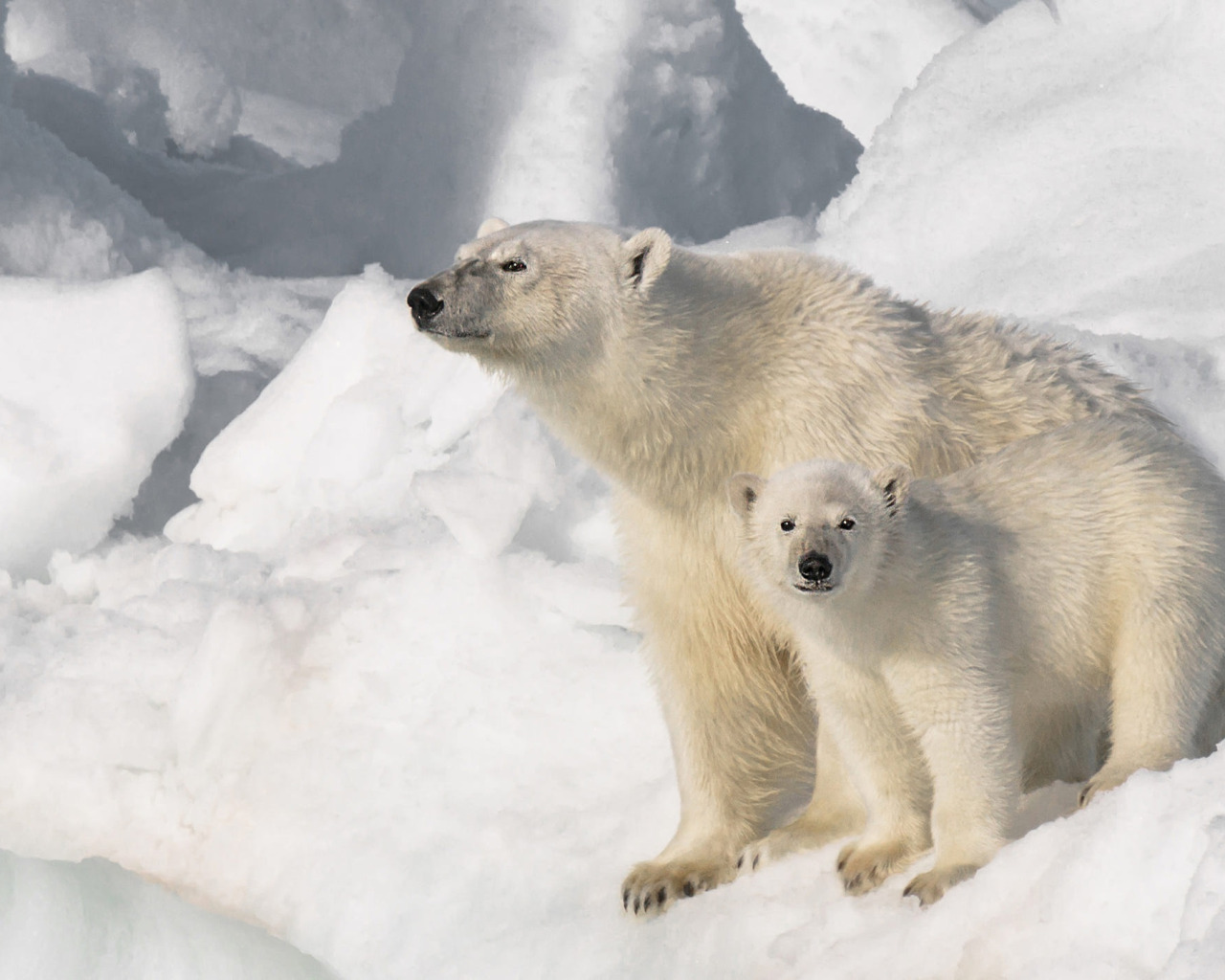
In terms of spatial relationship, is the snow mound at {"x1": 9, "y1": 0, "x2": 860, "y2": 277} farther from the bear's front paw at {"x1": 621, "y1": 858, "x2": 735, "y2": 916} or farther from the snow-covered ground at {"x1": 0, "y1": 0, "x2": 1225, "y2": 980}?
the bear's front paw at {"x1": 621, "y1": 858, "x2": 735, "y2": 916}

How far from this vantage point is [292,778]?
3.99 metres

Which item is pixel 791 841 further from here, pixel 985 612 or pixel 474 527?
pixel 474 527

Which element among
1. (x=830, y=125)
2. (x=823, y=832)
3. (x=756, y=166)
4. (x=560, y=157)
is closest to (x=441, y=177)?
(x=560, y=157)

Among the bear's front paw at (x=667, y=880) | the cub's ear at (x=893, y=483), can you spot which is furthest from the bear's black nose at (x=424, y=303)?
the bear's front paw at (x=667, y=880)

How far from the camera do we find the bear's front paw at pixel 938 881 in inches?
98.9

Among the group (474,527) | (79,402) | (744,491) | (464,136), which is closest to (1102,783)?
(744,491)

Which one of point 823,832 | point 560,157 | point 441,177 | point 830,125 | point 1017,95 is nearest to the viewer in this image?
point 823,832

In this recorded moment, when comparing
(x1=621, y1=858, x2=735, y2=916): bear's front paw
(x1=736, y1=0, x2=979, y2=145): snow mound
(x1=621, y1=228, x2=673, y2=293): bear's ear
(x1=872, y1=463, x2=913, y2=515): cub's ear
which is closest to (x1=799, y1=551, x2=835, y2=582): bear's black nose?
(x1=872, y1=463, x2=913, y2=515): cub's ear

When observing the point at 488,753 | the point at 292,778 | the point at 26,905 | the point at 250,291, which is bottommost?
the point at 250,291

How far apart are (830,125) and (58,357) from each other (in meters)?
5.59

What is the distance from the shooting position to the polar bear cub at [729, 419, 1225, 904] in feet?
Result: 8.41

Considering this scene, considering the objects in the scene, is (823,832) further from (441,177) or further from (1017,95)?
(441,177)

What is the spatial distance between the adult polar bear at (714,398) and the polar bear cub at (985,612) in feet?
1.01

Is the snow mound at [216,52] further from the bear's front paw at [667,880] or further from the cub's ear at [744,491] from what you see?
the cub's ear at [744,491]
